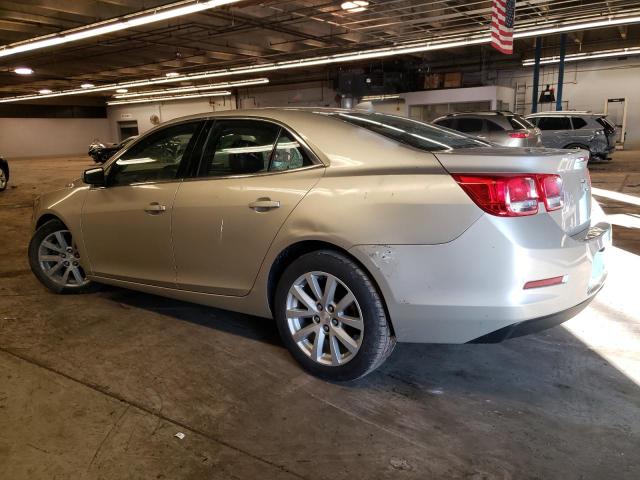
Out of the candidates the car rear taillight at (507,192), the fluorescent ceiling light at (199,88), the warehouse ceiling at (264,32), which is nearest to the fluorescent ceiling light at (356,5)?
the warehouse ceiling at (264,32)

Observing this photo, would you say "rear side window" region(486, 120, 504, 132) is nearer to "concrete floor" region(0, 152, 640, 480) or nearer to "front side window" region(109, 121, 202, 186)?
"concrete floor" region(0, 152, 640, 480)

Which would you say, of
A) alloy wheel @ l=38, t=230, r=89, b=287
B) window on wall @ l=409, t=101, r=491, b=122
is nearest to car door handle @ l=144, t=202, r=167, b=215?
alloy wheel @ l=38, t=230, r=89, b=287

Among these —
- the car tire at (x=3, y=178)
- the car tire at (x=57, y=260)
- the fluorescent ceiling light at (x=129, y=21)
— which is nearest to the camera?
the car tire at (x=57, y=260)

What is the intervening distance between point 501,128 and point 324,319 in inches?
380

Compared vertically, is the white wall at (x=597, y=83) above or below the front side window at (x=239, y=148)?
above

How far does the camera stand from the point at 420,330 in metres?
2.47

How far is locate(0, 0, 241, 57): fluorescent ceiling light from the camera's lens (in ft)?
26.8

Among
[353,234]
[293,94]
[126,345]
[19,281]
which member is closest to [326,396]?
[353,234]

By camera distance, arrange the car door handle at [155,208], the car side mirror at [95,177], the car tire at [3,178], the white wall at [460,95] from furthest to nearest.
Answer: the white wall at [460,95], the car tire at [3,178], the car side mirror at [95,177], the car door handle at [155,208]

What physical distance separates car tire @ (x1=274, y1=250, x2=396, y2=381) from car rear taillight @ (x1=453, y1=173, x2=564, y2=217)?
26.4 inches

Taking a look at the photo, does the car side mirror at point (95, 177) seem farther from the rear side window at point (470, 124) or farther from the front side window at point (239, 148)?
the rear side window at point (470, 124)

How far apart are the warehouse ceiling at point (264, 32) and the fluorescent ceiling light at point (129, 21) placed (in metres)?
0.51

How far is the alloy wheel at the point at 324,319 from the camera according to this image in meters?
2.65

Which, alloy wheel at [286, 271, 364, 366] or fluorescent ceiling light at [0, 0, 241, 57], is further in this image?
fluorescent ceiling light at [0, 0, 241, 57]
